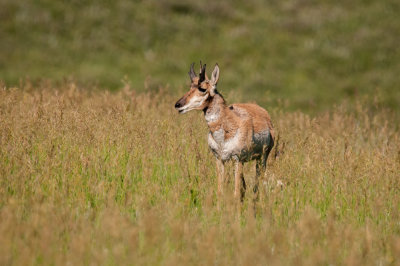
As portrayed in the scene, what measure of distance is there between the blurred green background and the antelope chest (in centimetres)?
1093

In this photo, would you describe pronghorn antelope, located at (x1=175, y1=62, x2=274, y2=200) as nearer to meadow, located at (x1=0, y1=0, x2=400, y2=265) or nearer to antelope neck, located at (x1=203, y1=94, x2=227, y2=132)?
antelope neck, located at (x1=203, y1=94, x2=227, y2=132)

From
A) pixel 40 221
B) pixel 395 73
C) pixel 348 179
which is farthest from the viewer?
pixel 395 73

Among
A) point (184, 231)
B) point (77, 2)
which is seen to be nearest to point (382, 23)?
point (77, 2)

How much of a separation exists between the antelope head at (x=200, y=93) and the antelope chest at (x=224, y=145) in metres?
0.48

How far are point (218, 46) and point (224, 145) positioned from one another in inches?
686

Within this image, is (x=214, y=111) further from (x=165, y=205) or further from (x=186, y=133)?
(x=165, y=205)


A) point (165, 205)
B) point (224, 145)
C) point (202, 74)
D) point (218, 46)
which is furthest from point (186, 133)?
point (218, 46)

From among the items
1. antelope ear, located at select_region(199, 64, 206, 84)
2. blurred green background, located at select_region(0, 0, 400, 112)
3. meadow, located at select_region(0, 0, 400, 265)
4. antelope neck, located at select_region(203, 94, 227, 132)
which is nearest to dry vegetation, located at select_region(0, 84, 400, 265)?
meadow, located at select_region(0, 0, 400, 265)

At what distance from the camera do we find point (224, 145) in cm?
771

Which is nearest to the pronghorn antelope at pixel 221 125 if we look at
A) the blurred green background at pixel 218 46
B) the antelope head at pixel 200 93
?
the antelope head at pixel 200 93

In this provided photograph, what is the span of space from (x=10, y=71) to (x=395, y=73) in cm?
1595

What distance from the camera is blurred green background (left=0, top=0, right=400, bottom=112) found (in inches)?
819

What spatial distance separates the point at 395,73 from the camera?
23031mm

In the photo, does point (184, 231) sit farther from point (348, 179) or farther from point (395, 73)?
point (395, 73)
